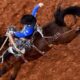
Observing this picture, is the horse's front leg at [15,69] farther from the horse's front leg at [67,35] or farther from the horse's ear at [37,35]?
the horse's front leg at [67,35]

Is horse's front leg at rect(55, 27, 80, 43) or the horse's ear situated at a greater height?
the horse's ear

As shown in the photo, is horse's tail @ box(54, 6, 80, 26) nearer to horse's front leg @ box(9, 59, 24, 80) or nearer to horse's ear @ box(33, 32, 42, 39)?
horse's ear @ box(33, 32, 42, 39)

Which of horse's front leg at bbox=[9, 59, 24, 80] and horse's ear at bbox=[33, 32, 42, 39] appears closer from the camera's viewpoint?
horse's ear at bbox=[33, 32, 42, 39]

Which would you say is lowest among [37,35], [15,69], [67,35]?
[15,69]

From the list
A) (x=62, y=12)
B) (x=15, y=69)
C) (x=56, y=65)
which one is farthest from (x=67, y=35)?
(x=15, y=69)

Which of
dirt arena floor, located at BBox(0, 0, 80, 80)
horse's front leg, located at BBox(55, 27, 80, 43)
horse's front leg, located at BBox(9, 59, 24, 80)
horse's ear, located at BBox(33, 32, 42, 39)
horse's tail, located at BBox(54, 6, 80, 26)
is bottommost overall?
dirt arena floor, located at BBox(0, 0, 80, 80)

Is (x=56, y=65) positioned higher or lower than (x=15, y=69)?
lower

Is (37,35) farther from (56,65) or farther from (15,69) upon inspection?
(56,65)

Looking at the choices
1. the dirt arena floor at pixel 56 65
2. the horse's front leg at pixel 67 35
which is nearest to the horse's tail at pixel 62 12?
the horse's front leg at pixel 67 35

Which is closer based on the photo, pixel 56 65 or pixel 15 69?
pixel 15 69

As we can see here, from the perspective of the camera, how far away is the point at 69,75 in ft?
19.3

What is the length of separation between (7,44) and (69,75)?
4.61ft

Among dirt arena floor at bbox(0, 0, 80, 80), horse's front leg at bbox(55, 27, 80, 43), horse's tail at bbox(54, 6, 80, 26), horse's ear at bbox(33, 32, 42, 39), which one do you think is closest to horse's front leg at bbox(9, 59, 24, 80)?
dirt arena floor at bbox(0, 0, 80, 80)

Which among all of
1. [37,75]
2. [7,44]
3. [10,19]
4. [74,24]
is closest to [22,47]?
[7,44]
